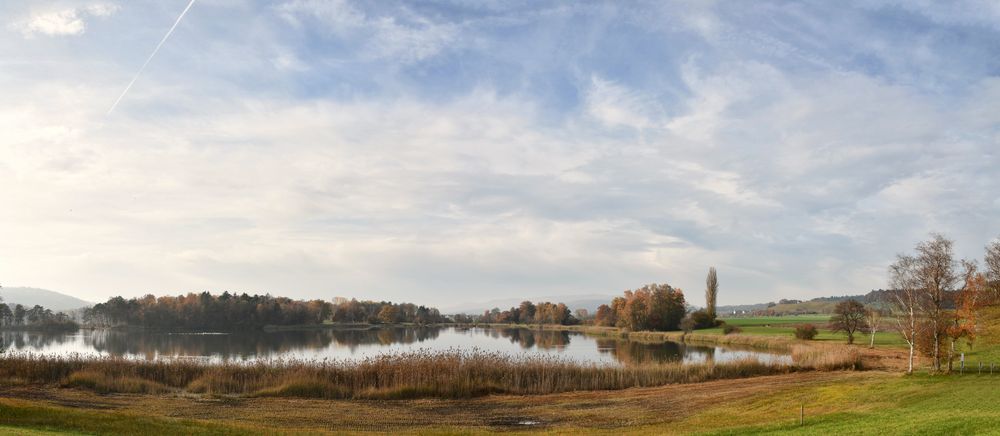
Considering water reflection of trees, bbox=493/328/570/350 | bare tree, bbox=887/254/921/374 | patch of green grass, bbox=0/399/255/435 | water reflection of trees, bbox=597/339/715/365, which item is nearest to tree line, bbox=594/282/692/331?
water reflection of trees, bbox=493/328/570/350

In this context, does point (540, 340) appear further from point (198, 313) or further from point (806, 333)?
point (198, 313)

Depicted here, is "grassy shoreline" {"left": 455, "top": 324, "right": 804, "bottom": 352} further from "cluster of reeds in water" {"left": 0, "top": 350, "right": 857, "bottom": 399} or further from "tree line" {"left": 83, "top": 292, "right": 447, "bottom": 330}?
"tree line" {"left": 83, "top": 292, "right": 447, "bottom": 330}

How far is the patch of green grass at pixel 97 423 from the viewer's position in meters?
21.1

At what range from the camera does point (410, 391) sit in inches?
1372

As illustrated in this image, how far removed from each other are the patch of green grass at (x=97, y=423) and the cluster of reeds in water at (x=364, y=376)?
10.7 meters

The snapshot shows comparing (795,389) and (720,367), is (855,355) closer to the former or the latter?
(720,367)

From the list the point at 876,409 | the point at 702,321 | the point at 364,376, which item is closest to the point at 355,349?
the point at 364,376

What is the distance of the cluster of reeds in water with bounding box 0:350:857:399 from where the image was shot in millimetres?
35312

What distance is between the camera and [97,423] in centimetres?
2227

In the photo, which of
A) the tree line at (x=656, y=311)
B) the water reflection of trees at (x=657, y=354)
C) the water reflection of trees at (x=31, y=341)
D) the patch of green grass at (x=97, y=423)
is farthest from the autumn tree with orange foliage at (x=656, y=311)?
the patch of green grass at (x=97, y=423)

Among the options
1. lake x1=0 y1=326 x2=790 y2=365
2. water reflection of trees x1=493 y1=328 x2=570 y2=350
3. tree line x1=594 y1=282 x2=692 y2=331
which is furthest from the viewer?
tree line x1=594 y1=282 x2=692 y2=331

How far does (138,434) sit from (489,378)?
798 inches

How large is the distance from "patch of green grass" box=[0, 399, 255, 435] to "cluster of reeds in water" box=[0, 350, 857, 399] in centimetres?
1074

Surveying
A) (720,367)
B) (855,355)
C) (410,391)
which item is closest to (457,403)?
(410,391)
